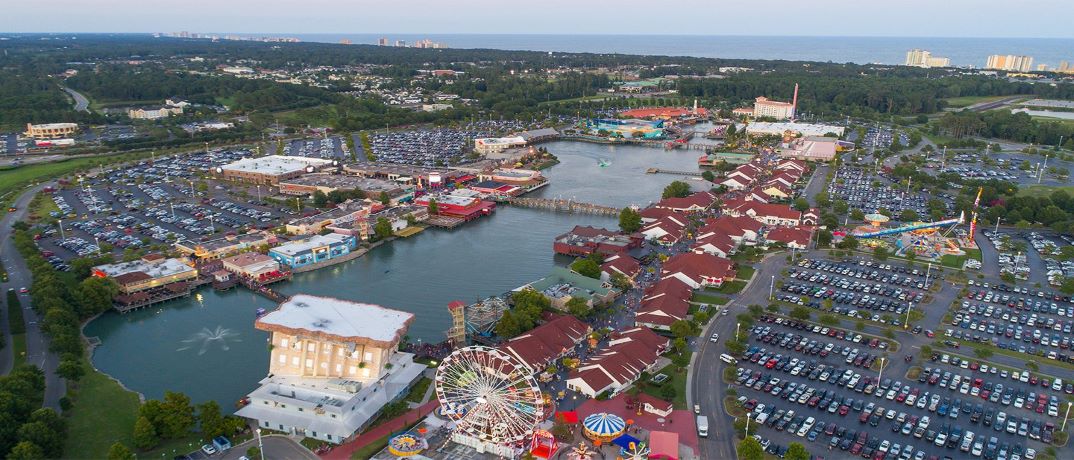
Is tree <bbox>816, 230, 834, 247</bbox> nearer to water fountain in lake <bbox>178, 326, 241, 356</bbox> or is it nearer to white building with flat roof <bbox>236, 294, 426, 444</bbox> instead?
white building with flat roof <bbox>236, 294, 426, 444</bbox>

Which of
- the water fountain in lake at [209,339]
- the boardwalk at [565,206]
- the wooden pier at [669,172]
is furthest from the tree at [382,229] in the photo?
the wooden pier at [669,172]

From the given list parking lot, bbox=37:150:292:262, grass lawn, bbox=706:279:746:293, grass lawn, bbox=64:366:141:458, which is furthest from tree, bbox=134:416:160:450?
grass lawn, bbox=706:279:746:293

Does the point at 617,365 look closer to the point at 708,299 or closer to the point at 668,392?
the point at 668,392

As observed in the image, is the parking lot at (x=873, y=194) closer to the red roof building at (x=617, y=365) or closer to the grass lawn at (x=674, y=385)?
the red roof building at (x=617, y=365)

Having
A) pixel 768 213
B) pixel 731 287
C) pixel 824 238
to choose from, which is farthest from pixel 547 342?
pixel 768 213

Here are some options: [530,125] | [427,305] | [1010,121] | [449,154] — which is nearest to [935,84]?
[1010,121]

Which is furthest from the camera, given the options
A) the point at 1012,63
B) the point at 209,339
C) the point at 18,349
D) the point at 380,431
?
the point at 1012,63

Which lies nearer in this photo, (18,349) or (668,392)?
(668,392)

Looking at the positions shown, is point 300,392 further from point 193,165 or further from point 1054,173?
point 1054,173
